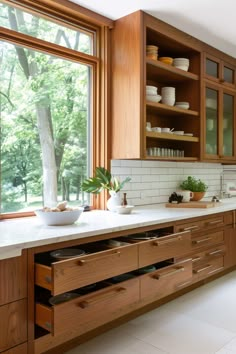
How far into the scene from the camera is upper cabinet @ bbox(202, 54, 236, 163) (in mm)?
3451

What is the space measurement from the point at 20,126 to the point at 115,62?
1047mm

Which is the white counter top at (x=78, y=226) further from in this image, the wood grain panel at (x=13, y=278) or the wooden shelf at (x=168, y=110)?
the wooden shelf at (x=168, y=110)

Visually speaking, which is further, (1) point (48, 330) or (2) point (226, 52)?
(2) point (226, 52)

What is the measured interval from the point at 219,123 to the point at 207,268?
160 centimetres

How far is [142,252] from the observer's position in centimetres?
223

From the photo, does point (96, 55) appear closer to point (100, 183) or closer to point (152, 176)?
point (100, 183)

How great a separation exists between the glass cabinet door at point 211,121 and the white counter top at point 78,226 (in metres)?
0.82

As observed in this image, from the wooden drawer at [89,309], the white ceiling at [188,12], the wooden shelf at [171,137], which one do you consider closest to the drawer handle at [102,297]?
the wooden drawer at [89,309]

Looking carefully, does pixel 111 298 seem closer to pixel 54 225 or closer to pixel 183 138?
pixel 54 225

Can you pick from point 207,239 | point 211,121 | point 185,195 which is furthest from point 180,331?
point 211,121

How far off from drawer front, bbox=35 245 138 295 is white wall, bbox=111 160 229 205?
1036mm

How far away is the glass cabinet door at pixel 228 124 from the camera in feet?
12.4

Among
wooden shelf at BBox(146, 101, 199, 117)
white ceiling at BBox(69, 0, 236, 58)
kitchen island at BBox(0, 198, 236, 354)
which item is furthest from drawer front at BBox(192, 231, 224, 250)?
white ceiling at BBox(69, 0, 236, 58)

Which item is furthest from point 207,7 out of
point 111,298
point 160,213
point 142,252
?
point 111,298
